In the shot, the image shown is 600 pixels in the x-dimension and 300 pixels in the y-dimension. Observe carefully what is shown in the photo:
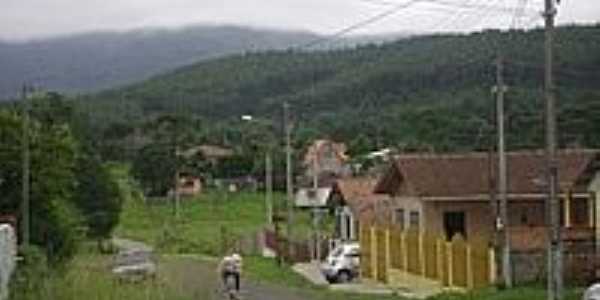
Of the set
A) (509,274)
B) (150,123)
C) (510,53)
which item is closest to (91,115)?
(150,123)

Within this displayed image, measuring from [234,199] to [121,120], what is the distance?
87.6ft

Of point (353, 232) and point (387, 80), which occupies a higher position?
point (387, 80)

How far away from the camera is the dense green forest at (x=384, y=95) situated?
196 feet

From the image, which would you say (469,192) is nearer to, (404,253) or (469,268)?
(404,253)

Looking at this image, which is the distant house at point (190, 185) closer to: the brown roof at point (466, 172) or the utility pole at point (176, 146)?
the utility pole at point (176, 146)

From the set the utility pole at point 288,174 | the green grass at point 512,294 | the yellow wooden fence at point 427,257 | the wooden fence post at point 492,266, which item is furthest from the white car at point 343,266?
the green grass at point 512,294

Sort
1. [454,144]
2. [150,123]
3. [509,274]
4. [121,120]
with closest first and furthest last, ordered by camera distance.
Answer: [509,274]
[454,144]
[150,123]
[121,120]

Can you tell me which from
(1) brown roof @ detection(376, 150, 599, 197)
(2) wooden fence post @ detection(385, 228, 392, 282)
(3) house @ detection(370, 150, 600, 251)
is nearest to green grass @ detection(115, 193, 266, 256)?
(3) house @ detection(370, 150, 600, 251)

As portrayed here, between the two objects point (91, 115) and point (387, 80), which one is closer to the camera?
point (387, 80)

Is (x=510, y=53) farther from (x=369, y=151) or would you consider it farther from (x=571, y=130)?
(x=369, y=151)

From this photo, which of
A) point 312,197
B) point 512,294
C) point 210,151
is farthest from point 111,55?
point 512,294

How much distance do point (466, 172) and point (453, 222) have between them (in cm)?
185

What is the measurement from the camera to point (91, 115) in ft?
447

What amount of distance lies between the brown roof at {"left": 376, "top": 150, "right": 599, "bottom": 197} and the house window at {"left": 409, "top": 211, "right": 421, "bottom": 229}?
1.40 meters
